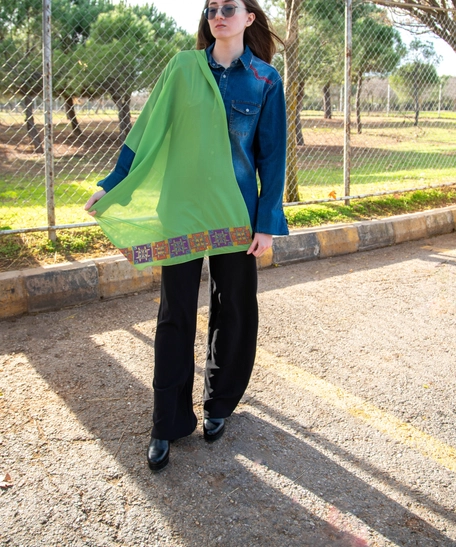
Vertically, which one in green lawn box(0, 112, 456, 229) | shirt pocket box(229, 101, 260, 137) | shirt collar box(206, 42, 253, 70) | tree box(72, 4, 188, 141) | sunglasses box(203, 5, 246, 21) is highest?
tree box(72, 4, 188, 141)

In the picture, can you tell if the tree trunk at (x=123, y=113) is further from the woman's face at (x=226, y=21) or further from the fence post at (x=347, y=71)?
the woman's face at (x=226, y=21)

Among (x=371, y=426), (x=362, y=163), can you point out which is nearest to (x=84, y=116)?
(x=371, y=426)

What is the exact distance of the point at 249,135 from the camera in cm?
247

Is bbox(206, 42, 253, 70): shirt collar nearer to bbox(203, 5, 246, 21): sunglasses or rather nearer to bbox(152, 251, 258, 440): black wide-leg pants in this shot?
bbox(203, 5, 246, 21): sunglasses

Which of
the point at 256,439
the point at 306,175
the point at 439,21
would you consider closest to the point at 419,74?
the point at 439,21

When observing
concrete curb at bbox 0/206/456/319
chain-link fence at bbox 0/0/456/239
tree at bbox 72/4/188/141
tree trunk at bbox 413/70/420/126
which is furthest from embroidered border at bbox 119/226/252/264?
tree trunk at bbox 413/70/420/126

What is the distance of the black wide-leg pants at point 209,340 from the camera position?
2.53m

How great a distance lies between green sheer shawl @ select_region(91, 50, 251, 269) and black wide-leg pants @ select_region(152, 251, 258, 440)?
11cm

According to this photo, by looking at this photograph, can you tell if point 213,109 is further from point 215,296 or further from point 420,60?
point 420,60

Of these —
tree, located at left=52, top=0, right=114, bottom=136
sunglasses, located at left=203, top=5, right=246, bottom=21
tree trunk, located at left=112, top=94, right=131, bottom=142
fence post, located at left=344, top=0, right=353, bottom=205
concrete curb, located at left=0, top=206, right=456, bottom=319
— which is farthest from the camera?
tree, located at left=52, top=0, right=114, bottom=136

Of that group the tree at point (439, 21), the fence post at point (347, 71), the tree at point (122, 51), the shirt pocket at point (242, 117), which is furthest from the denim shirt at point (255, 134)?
the tree at point (439, 21)

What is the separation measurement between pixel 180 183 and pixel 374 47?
13990 millimetres

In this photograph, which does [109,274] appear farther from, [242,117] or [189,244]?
[242,117]

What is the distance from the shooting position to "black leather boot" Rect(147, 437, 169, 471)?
246cm
